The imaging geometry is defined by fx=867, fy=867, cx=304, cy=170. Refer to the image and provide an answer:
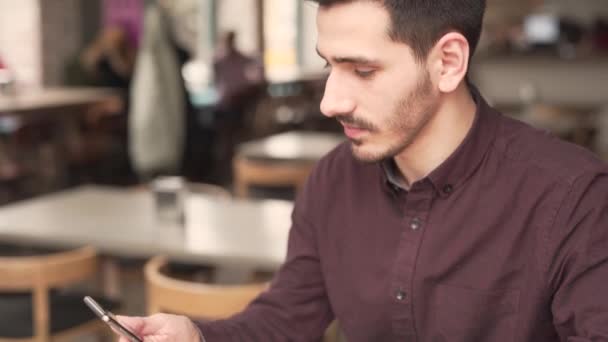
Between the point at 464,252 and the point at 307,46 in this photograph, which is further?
the point at 307,46

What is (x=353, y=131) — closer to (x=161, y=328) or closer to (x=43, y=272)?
(x=161, y=328)

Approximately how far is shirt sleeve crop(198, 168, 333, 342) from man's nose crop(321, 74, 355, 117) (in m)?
0.29

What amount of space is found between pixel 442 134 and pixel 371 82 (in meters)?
0.17

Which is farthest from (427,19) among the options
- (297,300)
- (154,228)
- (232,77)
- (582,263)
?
(232,77)

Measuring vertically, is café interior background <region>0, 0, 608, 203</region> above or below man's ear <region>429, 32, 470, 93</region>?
below

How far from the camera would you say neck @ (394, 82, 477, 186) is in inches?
54.0

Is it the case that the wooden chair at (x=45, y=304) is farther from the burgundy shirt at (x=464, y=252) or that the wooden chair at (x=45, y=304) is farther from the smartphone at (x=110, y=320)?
the smartphone at (x=110, y=320)

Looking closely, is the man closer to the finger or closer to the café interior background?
the finger

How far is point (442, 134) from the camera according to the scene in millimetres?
1381

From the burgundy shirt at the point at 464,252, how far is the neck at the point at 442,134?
0.02 metres

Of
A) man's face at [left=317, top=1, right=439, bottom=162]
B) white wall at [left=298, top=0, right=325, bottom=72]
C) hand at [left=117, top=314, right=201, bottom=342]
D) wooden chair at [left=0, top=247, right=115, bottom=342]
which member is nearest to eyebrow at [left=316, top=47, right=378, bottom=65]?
man's face at [left=317, top=1, right=439, bottom=162]

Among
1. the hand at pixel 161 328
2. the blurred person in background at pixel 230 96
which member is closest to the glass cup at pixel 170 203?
the hand at pixel 161 328

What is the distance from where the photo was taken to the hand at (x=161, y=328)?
1.31 meters

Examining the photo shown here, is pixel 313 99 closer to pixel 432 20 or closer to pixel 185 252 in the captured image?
pixel 185 252
